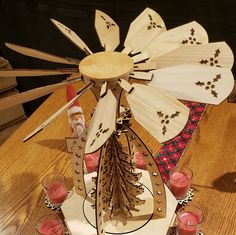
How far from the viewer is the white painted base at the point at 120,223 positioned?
1.01 metres

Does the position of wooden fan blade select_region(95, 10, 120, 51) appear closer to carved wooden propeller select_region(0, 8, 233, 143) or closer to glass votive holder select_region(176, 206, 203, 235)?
carved wooden propeller select_region(0, 8, 233, 143)

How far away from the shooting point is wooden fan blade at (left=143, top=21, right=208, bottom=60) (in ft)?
2.92

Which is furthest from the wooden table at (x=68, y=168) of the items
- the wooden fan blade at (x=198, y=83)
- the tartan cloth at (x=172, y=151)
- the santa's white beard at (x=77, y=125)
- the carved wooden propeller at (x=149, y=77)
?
the wooden fan blade at (x=198, y=83)

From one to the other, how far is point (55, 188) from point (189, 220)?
46cm

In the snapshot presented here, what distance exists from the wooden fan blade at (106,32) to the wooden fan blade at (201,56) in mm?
177

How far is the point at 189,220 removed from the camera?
1095mm

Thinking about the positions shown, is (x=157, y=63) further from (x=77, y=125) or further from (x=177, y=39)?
(x=77, y=125)

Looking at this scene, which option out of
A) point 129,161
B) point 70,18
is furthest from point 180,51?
point 70,18

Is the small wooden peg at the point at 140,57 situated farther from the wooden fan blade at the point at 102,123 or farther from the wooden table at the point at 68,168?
the wooden table at the point at 68,168

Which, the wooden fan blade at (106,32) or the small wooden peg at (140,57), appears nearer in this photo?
the small wooden peg at (140,57)

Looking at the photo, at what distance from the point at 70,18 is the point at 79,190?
1641mm

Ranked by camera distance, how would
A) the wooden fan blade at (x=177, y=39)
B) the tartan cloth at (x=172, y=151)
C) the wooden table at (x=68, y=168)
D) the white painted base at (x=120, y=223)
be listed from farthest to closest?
the tartan cloth at (x=172, y=151) → the wooden table at (x=68, y=168) → the white painted base at (x=120, y=223) → the wooden fan blade at (x=177, y=39)

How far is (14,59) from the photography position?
285cm

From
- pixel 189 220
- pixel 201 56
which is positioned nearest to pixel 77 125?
pixel 189 220
